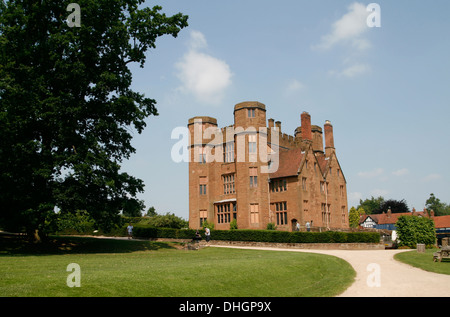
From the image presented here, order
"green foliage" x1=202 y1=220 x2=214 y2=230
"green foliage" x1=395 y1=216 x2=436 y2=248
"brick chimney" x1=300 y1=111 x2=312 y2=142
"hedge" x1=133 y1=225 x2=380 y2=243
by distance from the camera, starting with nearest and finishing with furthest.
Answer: "hedge" x1=133 y1=225 x2=380 y2=243
"green foliage" x1=395 y1=216 x2=436 y2=248
"green foliage" x1=202 y1=220 x2=214 y2=230
"brick chimney" x1=300 y1=111 x2=312 y2=142

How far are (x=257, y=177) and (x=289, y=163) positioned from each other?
4245 mm

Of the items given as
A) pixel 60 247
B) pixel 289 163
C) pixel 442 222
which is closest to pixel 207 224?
pixel 289 163

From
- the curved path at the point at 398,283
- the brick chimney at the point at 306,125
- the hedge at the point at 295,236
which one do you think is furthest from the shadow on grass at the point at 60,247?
the brick chimney at the point at 306,125

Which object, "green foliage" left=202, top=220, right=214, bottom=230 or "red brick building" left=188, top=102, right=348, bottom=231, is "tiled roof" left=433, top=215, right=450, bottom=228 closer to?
"red brick building" left=188, top=102, right=348, bottom=231

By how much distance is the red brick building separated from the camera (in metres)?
41.8

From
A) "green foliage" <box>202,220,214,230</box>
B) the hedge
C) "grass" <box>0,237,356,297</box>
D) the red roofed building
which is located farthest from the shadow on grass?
the red roofed building

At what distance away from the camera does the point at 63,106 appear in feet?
68.8

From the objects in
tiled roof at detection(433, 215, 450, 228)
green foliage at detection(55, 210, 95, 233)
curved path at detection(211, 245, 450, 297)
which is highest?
green foliage at detection(55, 210, 95, 233)

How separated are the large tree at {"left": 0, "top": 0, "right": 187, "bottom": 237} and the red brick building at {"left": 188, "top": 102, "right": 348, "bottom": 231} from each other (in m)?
19.5

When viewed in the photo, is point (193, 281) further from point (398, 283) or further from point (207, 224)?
point (207, 224)

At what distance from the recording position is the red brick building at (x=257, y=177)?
4178cm
